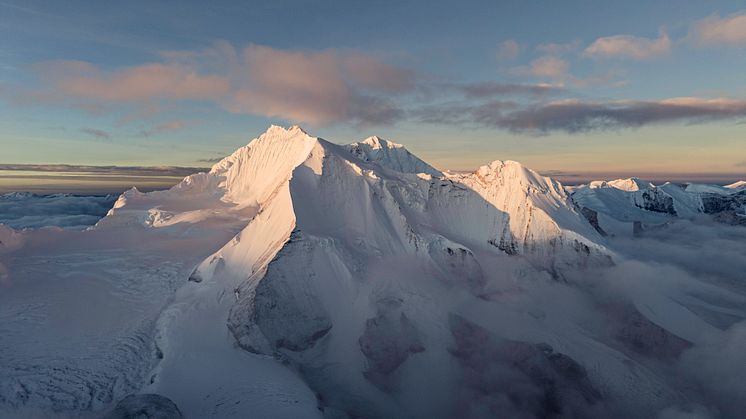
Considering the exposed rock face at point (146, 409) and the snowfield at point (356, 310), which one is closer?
the exposed rock face at point (146, 409)

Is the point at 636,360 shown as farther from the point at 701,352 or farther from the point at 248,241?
the point at 248,241

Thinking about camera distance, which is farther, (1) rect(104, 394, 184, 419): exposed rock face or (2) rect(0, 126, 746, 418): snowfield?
(2) rect(0, 126, 746, 418): snowfield

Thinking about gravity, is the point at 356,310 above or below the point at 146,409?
below

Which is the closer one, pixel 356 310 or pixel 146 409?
pixel 146 409

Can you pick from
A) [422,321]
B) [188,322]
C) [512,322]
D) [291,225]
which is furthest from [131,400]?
[512,322]
